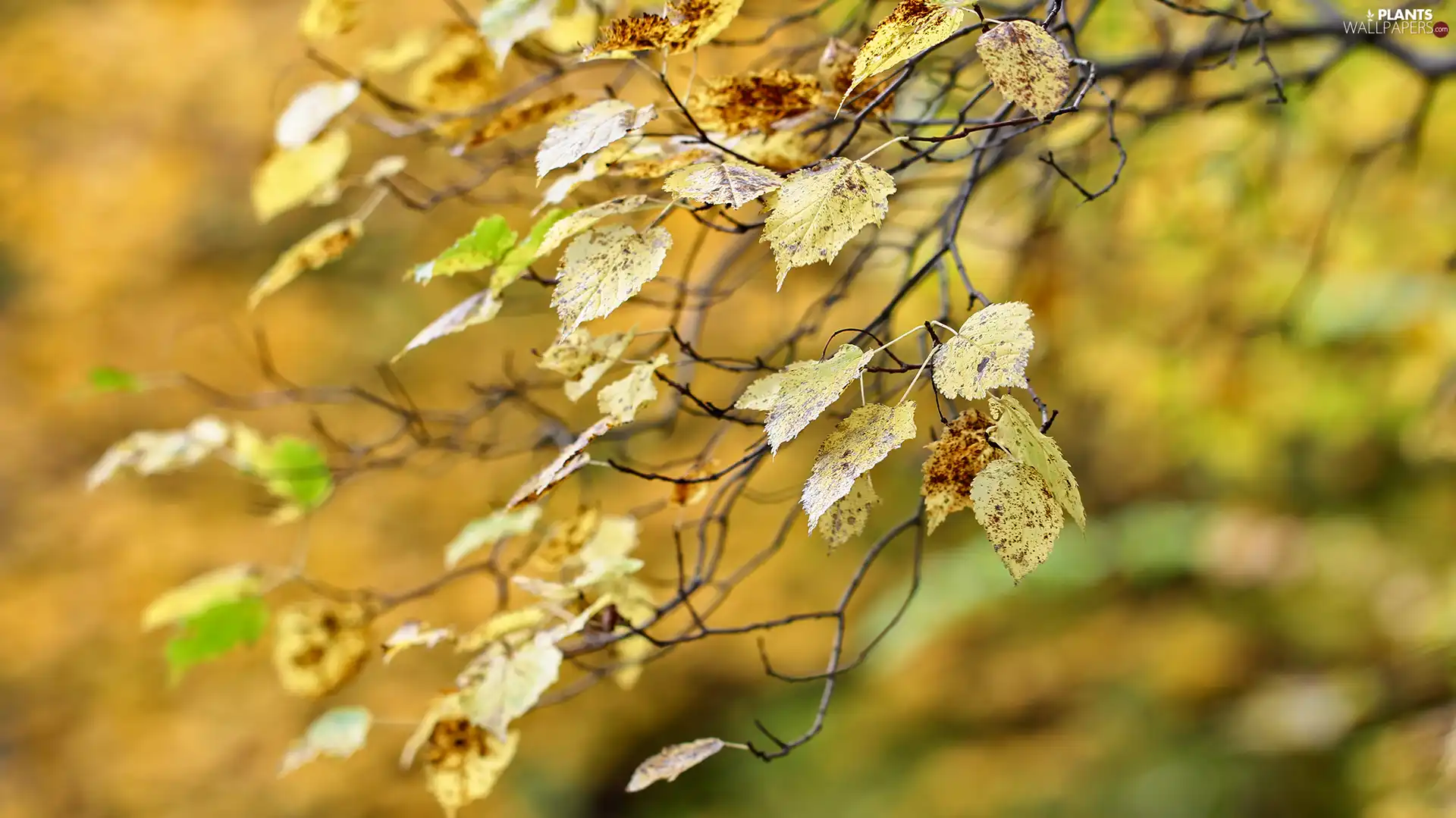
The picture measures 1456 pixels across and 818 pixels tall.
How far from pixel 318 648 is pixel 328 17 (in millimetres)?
541

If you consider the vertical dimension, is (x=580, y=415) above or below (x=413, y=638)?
below

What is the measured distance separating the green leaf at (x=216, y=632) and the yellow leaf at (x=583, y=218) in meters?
0.54

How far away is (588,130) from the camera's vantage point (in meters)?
0.53

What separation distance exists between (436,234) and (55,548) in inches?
37.3

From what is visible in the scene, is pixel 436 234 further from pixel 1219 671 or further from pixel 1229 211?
pixel 1219 671

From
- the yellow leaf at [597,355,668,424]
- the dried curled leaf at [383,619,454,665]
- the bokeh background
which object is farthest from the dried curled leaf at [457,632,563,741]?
the bokeh background

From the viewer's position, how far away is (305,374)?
2117 mm

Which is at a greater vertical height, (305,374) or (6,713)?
(305,374)

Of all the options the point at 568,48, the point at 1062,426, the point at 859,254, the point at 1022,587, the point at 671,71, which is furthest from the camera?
the point at 1022,587

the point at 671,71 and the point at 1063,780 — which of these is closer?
the point at 671,71

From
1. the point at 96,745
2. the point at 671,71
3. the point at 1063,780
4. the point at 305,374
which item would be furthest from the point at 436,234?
the point at 1063,780

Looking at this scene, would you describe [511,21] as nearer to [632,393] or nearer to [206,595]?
[632,393]

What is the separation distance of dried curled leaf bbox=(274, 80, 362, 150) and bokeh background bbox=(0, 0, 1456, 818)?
2.76 feet

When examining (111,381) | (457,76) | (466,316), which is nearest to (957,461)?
(466,316)
